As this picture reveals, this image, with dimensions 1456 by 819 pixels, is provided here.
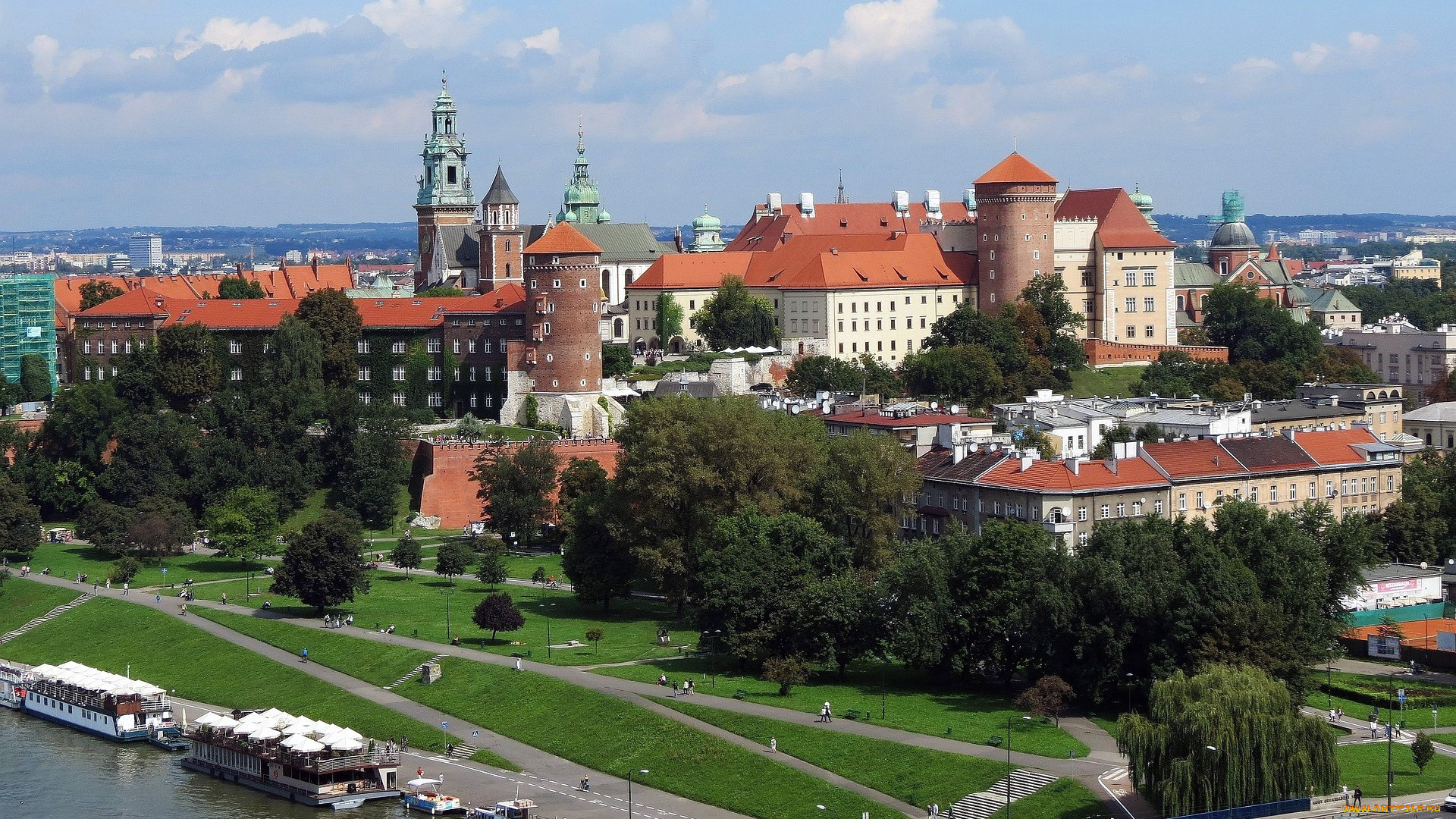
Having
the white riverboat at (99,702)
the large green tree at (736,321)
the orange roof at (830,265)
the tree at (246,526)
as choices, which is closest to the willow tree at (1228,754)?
the white riverboat at (99,702)

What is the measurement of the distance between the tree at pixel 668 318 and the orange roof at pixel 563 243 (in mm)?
22407

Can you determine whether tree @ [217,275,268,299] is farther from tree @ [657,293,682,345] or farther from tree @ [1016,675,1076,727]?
tree @ [1016,675,1076,727]

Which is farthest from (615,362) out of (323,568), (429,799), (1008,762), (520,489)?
(1008,762)

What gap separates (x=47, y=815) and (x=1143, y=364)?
77545 millimetres

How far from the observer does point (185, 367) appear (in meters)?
109

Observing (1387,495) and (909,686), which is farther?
(1387,495)

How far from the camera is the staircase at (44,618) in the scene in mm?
82750

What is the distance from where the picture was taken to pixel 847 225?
149m

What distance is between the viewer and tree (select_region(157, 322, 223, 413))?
109 metres

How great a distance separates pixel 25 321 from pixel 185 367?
36551 millimetres

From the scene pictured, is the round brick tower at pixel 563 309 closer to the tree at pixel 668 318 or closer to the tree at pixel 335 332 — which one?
the tree at pixel 335 332

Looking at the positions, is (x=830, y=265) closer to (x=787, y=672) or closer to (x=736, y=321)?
(x=736, y=321)

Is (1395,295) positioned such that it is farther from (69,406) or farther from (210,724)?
(210,724)

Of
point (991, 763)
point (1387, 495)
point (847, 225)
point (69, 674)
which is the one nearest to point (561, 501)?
point (69, 674)
